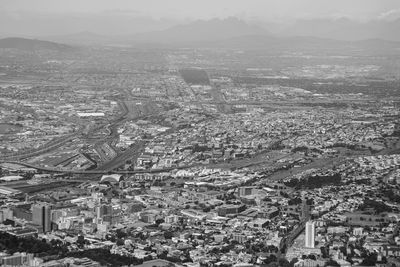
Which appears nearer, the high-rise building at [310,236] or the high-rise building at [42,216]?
the high-rise building at [310,236]

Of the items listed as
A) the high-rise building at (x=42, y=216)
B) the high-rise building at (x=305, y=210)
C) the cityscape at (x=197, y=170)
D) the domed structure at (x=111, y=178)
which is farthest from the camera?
the domed structure at (x=111, y=178)

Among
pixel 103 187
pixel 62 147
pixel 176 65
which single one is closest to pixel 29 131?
pixel 62 147

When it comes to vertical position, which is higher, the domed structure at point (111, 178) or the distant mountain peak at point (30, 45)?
the distant mountain peak at point (30, 45)

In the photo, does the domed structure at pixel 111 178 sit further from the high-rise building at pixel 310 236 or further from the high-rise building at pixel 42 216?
the high-rise building at pixel 310 236

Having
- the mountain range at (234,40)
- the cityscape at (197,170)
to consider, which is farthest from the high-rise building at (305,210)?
the mountain range at (234,40)

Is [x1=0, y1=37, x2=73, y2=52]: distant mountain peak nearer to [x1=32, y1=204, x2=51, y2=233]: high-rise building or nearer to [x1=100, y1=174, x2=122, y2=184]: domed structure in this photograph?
[x1=100, y1=174, x2=122, y2=184]: domed structure

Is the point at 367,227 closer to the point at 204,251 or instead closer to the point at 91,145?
the point at 204,251

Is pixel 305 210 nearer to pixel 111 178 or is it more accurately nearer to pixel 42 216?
pixel 111 178
